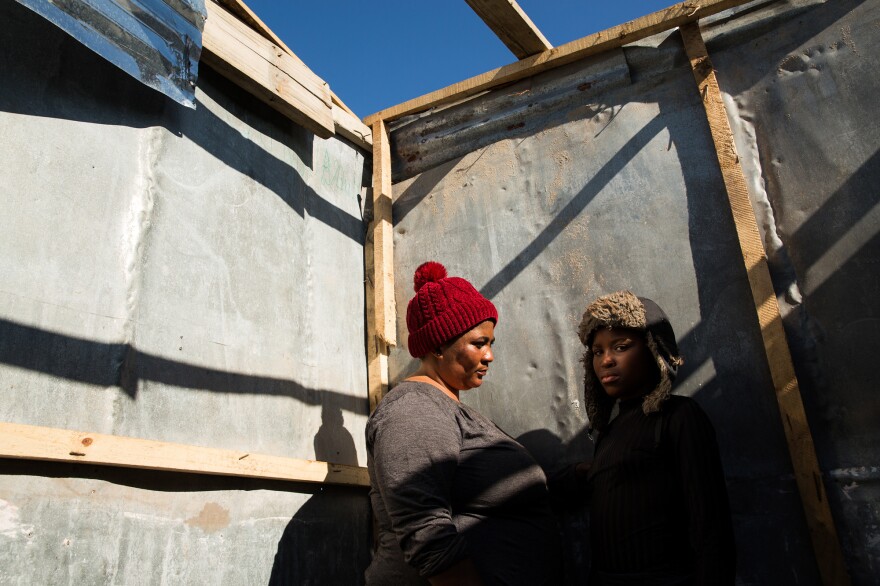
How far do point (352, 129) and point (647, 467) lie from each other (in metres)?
2.33

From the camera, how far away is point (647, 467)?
231 cm

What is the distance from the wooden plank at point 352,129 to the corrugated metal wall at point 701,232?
0.36m

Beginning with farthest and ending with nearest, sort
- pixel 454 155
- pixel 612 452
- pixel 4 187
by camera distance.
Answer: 1. pixel 454 155
2. pixel 612 452
3. pixel 4 187

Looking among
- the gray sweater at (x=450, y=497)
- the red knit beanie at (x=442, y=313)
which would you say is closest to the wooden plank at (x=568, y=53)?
the red knit beanie at (x=442, y=313)

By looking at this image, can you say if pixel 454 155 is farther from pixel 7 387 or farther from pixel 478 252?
pixel 7 387

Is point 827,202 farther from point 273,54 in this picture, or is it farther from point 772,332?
point 273,54

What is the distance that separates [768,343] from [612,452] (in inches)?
29.5

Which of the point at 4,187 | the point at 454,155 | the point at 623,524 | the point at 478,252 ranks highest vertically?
the point at 454,155

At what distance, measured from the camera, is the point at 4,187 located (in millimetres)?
2078

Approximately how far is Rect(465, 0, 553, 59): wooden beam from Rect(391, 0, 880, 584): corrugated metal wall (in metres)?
0.16

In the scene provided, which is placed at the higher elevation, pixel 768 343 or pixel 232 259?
pixel 232 259

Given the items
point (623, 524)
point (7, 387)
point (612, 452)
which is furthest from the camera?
point (612, 452)

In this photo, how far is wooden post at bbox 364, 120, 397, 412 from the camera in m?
3.43

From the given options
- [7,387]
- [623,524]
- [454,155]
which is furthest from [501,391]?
[7,387]
